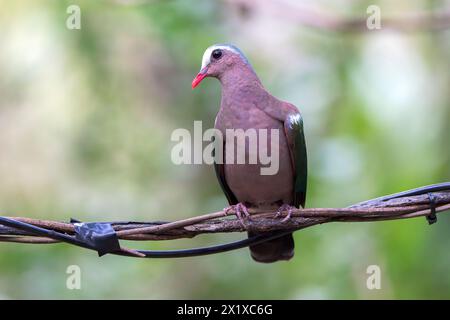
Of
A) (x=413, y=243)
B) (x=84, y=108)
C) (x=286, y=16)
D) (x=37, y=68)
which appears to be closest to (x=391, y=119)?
(x=413, y=243)

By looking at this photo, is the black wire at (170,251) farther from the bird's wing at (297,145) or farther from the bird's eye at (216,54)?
A: the bird's eye at (216,54)

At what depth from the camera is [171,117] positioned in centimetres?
820

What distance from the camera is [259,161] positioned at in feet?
15.1

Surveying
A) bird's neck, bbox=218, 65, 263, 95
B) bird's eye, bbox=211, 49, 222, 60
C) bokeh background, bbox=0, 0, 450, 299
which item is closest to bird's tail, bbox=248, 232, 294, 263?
bird's neck, bbox=218, 65, 263, 95

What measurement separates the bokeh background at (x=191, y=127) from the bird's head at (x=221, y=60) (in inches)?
76.8

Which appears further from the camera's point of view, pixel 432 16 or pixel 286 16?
pixel 286 16

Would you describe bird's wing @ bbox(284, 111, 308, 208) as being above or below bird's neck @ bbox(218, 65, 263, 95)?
below

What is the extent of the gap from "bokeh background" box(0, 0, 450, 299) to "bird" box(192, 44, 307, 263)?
165cm

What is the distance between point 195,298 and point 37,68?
9.14 feet

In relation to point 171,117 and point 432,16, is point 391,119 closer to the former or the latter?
point 432,16

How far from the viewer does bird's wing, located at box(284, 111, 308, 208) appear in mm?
4594

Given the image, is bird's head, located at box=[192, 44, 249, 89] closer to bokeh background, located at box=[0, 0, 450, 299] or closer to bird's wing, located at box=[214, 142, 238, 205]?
bird's wing, located at box=[214, 142, 238, 205]

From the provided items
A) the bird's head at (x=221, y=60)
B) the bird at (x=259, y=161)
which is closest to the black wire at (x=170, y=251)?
the bird at (x=259, y=161)

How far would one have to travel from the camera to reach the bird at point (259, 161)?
4.63 metres
